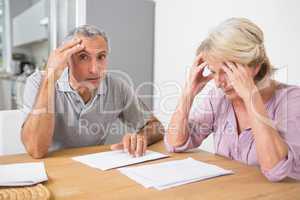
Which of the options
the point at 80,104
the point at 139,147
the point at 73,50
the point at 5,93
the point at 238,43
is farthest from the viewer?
the point at 5,93

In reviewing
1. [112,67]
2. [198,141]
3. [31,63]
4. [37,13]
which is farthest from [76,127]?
[31,63]

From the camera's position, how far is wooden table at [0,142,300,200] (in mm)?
724

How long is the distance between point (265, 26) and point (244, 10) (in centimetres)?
16

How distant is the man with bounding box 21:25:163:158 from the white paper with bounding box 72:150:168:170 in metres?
0.03

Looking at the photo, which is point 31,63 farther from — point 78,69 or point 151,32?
point 78,69

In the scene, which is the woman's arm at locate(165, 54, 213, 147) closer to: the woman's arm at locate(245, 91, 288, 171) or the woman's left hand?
the woman's left hand

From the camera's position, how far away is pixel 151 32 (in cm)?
231

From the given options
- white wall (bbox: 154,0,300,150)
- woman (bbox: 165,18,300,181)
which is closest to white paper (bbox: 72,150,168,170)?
woman (bbox: 165,18,300,181)

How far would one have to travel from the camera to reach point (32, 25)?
3.54 meters

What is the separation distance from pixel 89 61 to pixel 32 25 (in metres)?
2.62

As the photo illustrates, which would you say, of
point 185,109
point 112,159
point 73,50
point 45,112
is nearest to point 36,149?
point 45,112

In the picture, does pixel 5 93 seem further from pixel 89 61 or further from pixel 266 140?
pixel 266 140

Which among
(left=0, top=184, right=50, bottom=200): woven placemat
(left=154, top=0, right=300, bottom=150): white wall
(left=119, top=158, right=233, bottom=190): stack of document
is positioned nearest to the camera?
(left=0, top=184, right=50, bottom=200): woven placemat

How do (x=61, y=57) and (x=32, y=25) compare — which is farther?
(x=32, y=25)
